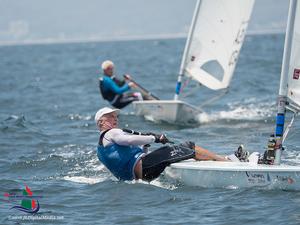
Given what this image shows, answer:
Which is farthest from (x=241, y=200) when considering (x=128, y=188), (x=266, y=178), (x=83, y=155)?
(x=83, y=155)

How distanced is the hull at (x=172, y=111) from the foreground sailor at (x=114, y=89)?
432mm

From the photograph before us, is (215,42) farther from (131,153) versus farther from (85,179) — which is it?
(131,153)

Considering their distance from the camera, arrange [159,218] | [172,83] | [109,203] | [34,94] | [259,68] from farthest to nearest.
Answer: [259,68] < [172,83] < [34,94] < [109,203] < [159,218]

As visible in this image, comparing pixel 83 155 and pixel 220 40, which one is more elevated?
pixel 220 40

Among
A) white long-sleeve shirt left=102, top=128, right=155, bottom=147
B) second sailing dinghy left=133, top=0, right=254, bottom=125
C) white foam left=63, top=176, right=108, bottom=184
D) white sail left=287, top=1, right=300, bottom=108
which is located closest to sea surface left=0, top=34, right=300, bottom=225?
white foam left=63, top=176, right=108, bottom=184

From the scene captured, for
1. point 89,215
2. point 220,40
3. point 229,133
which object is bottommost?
point 89,215

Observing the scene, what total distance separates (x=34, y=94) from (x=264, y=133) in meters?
10.4

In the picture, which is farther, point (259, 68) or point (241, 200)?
point (259, 68)

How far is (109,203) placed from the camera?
8641mm

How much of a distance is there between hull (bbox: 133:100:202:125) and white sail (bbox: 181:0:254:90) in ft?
1.88

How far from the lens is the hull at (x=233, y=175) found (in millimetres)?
8656

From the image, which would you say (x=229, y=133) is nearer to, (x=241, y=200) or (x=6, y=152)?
(x=6, y=152)

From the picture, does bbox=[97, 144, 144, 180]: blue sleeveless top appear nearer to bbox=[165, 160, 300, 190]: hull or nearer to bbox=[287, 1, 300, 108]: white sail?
bbox=[165, 160, 300, 190]: hull

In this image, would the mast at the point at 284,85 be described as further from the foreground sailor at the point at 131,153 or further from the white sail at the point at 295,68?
the foreground sailor at the point at 131,153
